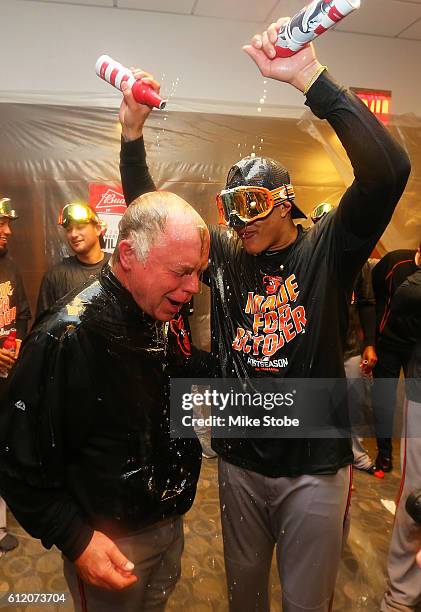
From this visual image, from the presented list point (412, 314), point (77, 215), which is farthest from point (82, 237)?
point (412, 314)

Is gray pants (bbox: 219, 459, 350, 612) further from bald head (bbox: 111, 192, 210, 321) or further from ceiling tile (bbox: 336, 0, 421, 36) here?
ceiling tile (bbox: 336, 0, 421, 36)

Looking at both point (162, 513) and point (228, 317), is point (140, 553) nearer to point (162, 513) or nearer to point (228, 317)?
point (162, 513)

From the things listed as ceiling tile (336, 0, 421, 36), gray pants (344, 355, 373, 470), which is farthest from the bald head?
gray pants (344, 355, 373, 470)

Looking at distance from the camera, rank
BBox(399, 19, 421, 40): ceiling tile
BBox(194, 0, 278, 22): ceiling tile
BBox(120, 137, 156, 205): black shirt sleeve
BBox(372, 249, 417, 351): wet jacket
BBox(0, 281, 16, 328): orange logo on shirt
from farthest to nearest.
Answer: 1. BBox(372, 249, 417, 351): wet jacket
2. BBox(399, 19, 421, 40): ceiling tile
3. BBox(0, 281, 16, 328): orange logo on shirt
4. BBox(194, 0, 278, 22): ceiling tile
5. BBox(120, 137, 156, 205): black shirt sleeve

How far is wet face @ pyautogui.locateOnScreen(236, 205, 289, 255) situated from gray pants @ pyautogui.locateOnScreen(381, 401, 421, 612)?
0.79 m

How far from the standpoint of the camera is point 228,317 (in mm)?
1128

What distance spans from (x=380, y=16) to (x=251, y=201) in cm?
152

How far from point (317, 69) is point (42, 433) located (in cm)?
84

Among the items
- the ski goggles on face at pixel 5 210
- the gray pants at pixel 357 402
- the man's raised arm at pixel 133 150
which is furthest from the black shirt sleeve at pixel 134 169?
the gray pants at pixel 357 402

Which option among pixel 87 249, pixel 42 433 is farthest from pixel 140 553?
pixel 87 249

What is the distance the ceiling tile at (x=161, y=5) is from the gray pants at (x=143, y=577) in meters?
1.86

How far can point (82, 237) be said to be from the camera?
2090 mm

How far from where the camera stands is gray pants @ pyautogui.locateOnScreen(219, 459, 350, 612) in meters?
1.02

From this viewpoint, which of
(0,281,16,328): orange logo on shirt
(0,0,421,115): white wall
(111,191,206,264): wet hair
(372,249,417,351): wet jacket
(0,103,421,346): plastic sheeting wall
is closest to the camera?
(111,191,206,264): wet hair
